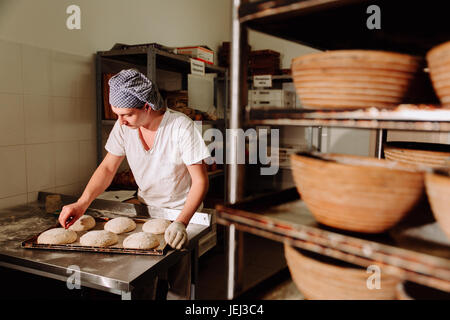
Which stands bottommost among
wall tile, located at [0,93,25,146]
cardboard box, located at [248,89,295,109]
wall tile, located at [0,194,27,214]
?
wall tile, located at [0,194,27,214]

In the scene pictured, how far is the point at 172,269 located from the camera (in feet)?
6.33

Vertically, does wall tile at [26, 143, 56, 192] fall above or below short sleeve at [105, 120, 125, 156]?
below

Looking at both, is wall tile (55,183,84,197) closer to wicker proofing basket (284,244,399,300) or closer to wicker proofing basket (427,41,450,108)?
wicker proofing basket (284,244,399,300)

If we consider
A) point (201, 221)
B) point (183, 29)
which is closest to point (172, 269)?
point (201, 221)

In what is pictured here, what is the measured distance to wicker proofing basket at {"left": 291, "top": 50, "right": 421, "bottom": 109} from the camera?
30.4 inches

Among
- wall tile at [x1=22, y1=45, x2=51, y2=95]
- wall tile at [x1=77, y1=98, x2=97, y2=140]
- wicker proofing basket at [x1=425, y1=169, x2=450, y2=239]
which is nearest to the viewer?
wicker proofing basket at [x1=425, y1=169, x2=450, y2=239]

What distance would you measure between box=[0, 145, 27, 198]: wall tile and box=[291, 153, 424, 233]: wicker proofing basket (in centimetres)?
201

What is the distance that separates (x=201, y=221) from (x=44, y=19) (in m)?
1.71

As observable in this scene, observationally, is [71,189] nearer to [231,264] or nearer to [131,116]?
[131,116]

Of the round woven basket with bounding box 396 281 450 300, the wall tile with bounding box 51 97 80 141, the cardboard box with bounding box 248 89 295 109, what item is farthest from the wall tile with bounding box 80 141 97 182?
the round woven basket with bounding box 396 281 450 300

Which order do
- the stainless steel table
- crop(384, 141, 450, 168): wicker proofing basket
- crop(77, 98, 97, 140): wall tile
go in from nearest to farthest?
crop(384, 141, 450, 168): wicker proofing basket < the stainless steel table < crop(77, 98, 97, 140): wall tile

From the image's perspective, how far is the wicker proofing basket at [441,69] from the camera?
0.70 metres

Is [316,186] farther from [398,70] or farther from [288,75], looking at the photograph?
[288,75]
